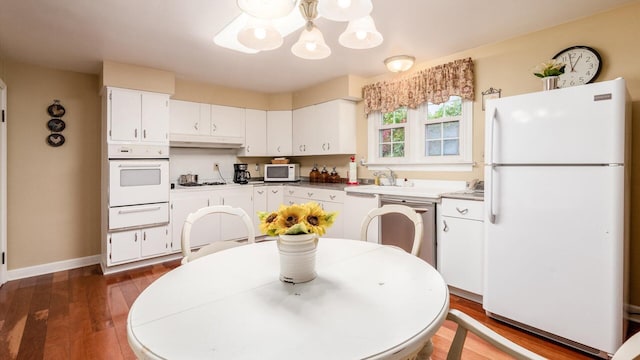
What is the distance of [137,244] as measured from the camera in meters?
3.47

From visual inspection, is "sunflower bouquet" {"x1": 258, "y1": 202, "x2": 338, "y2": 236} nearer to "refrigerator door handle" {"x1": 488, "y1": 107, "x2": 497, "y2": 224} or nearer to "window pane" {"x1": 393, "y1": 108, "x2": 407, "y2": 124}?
"refrigerator door handle" {"x1": 488, "y1": 107, "x2": 497, "y2": 224}

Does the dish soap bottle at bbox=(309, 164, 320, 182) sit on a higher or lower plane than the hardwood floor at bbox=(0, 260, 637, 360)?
higher

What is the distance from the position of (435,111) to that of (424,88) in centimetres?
29

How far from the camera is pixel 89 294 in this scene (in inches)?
112

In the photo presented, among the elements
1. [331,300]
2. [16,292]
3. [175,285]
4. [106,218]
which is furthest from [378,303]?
[16,292]

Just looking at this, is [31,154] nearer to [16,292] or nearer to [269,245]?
[16,292]

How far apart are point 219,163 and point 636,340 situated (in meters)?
4.65

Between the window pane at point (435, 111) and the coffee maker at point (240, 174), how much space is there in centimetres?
269

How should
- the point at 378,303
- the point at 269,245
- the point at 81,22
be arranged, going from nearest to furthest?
the point at 378,303
the point at 269,245
the point at 81,22

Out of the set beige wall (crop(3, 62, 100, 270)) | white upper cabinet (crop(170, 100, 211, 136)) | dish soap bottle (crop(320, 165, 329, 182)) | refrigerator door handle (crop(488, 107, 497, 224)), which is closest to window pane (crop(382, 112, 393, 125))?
dish soap bottle (crop(320, 165, 329, 182))

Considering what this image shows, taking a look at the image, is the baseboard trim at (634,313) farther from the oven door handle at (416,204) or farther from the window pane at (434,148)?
the window pane at (434,148)

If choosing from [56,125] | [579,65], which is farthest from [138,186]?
[579,65]

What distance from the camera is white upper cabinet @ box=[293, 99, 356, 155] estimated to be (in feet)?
13.4

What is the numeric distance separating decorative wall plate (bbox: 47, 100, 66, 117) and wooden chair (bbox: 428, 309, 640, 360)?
4.30m
